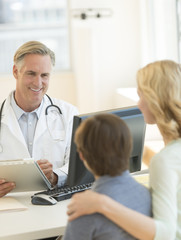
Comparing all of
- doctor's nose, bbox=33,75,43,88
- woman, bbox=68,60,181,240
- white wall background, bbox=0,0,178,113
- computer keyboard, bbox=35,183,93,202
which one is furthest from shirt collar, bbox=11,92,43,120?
white wall background, bbox=0,0,178,113

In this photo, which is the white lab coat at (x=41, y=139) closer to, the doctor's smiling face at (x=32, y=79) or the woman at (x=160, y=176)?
the doctor's smiling face at (x=32, y=79)

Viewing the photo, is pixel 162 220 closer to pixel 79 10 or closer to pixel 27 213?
pixel 27 213

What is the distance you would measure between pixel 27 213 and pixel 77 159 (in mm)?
273

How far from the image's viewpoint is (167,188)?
4.06ft

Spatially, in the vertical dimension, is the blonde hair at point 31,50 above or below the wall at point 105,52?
above

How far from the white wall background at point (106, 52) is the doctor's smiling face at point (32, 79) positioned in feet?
8.91

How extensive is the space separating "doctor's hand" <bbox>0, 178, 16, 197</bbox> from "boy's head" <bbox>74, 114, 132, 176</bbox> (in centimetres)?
70

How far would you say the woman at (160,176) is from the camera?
3.79 ft

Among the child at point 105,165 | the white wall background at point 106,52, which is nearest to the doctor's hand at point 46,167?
the child at point 105,165

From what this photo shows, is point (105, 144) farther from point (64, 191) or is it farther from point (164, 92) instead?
point (64, 191)

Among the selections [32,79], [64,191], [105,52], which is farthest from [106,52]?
[64,191]

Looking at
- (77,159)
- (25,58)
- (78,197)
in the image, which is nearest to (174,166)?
(78,197)

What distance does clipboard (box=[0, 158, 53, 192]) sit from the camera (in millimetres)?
1675

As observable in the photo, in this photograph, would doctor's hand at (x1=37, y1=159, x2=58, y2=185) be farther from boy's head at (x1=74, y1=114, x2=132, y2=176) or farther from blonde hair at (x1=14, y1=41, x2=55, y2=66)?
boy's head at (x1=74, y1=114, x2=132, y2=176)
